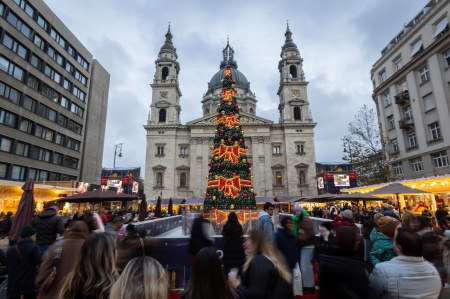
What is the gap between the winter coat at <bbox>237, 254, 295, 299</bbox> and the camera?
109 inches

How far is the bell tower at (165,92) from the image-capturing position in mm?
47688

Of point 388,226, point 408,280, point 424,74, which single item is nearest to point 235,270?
point 408,280

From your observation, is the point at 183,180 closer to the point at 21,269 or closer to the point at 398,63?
the point at 398,63

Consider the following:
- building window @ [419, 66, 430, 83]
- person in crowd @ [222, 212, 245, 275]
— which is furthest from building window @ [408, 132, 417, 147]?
person in crowd @ [222, 212, 245, 275]

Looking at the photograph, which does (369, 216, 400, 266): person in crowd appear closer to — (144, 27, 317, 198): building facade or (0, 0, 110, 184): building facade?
(0, 0, 110, 184): building facade

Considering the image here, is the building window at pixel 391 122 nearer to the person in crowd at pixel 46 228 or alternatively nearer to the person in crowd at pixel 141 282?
the person in crowd at pixel 46 228

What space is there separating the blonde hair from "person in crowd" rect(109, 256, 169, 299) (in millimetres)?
1368

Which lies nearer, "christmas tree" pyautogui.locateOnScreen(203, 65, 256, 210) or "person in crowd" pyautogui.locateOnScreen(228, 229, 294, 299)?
"person in crowd" pyautogui.locateOnScreen(228, 229, 294, 299)

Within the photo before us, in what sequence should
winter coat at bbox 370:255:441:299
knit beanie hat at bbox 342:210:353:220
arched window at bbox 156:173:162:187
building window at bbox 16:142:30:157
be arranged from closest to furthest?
1. winter coat at bbox 370:255:441:299
2. knit beanie hat at bbox 342:210:353:220
3. building window at bbox 16:142:30:157
4. arched window at bbox 156:173:162:187

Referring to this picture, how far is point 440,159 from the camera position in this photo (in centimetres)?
2111

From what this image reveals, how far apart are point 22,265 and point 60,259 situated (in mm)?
1566

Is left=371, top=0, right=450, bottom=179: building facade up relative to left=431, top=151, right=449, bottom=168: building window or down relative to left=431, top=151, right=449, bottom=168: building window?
up

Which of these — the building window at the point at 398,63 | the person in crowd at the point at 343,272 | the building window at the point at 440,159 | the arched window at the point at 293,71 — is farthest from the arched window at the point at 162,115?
the person in crowd at the point at 343,272

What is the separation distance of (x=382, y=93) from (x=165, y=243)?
1288 inches
